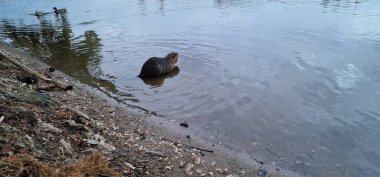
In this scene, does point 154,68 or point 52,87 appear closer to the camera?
point 52,87

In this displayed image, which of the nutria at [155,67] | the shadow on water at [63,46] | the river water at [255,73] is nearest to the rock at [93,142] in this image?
the river water at [255,73]

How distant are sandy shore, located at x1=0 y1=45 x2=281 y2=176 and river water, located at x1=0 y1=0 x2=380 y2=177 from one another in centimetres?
70

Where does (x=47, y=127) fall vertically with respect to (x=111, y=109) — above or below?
above

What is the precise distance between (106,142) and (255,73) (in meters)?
7.42

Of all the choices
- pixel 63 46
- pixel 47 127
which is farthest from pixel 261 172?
pixel 63 46

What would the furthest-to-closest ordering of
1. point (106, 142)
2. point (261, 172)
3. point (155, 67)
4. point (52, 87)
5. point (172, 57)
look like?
point (172, 57), point (155, 67), point (52, 87), point (106, 142), point (261, 172)

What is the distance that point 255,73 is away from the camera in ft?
41.3

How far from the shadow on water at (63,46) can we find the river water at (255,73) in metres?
0.06

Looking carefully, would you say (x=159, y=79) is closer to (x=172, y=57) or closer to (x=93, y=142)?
(x=172, y=57)

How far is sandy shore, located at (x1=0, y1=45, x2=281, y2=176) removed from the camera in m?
4.86

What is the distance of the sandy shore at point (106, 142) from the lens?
486cm

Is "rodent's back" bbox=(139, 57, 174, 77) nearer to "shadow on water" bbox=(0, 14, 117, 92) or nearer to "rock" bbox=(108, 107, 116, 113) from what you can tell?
"shadow on water" bbox=(0, 14, 117, 92)

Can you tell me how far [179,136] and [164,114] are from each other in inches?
60.8

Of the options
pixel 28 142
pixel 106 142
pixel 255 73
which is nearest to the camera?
pixel 28 142
